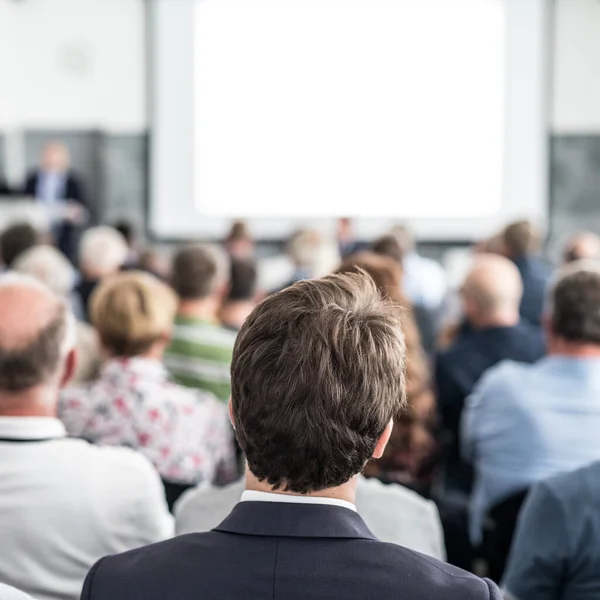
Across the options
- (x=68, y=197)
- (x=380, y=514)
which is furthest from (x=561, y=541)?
(x=68, y=197)

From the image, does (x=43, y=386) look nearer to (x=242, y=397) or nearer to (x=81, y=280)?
(x=242, y=397)

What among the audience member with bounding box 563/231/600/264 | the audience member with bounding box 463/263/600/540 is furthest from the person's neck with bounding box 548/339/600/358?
the audience member with bounding box 563/231/600/264

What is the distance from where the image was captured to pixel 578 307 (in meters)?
2.26

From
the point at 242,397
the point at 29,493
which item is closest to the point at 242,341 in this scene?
the point at 242,397

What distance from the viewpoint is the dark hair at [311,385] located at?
1.01m

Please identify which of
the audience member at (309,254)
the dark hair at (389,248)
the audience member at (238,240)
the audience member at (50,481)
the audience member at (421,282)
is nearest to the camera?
the audience member at (50,481)

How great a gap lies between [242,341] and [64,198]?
26.7 feet

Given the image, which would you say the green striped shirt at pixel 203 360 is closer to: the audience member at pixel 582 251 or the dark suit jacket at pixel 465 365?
the dark suit jacket at pixel 465 365

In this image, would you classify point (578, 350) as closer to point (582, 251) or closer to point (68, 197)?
point (582, 251)

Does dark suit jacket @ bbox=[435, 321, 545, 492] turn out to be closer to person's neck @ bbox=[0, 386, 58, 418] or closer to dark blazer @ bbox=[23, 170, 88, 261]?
person's neck @ bbox=[0, 386, 58, 418]

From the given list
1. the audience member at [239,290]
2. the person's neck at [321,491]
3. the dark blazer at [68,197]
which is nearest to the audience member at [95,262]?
the audience member at [239,290]

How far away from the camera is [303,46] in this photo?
850cm

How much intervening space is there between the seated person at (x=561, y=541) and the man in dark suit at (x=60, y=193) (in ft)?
23.9

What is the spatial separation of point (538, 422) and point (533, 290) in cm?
244
